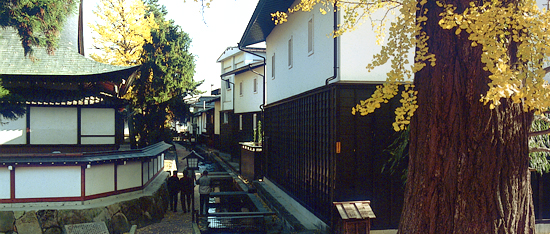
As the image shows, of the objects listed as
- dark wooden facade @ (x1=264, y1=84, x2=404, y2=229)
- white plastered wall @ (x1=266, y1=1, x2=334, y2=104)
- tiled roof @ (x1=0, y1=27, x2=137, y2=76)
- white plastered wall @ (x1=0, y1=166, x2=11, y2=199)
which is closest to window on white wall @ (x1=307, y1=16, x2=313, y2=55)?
white plastered wall @ (x1=266, y1=1, x2=334, y2=104)

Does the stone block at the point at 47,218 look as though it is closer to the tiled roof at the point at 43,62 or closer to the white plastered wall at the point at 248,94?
the tiled roof at the point at 43,62

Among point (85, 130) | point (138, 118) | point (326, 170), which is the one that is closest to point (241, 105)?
point (138, 118)

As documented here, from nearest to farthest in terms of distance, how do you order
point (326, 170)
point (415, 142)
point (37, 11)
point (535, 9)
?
point (535, 9) < point (415, 142) < point (326, 170) < point (37, 11)

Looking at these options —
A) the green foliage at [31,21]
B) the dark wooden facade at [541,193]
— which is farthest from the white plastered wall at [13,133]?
the dark wooden facade at [541,193]

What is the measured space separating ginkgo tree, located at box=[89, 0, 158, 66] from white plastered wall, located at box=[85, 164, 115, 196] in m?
16.2

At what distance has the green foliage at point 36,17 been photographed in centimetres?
1025

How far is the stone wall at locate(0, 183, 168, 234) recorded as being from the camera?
1086 cm

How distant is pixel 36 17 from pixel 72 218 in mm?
6008

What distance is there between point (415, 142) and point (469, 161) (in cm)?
63

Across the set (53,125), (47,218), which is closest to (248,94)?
(53,125)

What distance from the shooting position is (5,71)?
12922 mm

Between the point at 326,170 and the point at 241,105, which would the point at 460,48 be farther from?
the point at 241,105

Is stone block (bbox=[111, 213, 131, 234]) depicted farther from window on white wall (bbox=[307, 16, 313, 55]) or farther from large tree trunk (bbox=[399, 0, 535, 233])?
large tree trunk (bbox=[399, 0, 535, 233])

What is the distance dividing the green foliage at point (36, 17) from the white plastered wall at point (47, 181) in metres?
3.93
